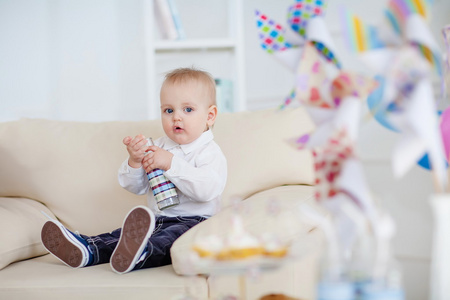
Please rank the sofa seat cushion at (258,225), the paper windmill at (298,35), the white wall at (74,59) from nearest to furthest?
1. the paper windmill at (298,35)
2. the sofa seat cushion at (258,225)
3. the white wall at (74,59)

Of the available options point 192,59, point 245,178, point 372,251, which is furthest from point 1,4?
point 372,251

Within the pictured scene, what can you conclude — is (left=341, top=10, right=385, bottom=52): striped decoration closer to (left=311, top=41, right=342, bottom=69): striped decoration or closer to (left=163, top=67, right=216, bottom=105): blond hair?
(left=311, top=41, right=342, bottom=69): striped decoration

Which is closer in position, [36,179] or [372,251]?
[372,251]

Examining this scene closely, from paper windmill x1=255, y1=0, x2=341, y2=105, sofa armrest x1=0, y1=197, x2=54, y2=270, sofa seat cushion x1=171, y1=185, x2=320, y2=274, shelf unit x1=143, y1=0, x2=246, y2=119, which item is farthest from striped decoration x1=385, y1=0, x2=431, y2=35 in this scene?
shelf unit x1=143, y1=0, x2=246, y2=119

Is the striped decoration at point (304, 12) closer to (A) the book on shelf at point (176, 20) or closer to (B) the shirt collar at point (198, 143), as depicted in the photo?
(B) the shirt collar at point (198, 143)

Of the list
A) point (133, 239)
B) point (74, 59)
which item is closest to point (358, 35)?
point (133, 239)

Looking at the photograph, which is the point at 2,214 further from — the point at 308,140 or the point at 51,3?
the point at 51,3

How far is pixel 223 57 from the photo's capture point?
9.32 ft

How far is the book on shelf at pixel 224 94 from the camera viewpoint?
2504mm

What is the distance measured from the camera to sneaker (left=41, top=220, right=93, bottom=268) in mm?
1570

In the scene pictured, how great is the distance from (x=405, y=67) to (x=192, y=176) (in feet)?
3.25

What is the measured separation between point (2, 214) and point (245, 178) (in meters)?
0.70

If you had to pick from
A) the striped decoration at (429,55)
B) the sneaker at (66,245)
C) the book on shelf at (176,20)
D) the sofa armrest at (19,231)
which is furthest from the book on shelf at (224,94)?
the striped decoration at (429,55)

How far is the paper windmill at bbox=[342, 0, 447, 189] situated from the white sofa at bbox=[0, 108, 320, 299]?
1.85 ft
